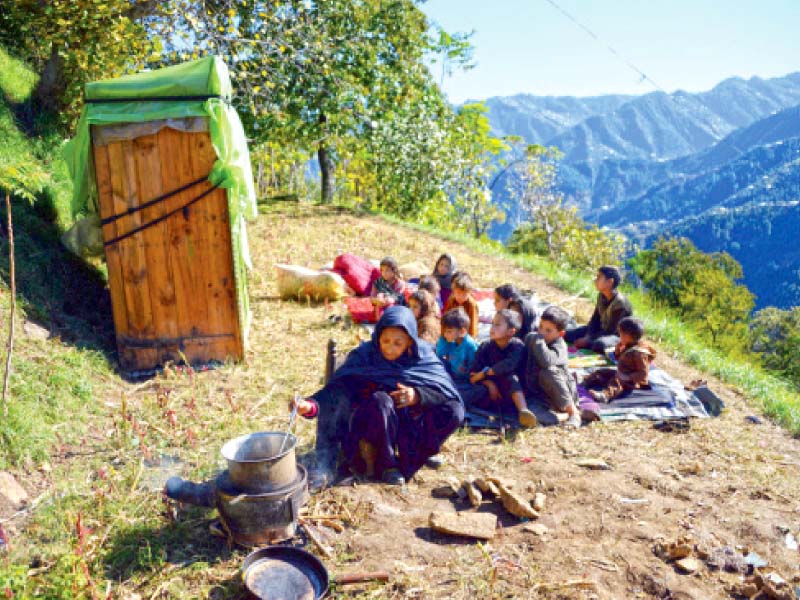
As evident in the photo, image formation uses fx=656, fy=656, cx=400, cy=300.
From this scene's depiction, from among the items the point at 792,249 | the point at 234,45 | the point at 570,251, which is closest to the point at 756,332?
the point at 570,251

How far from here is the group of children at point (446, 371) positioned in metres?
4.04

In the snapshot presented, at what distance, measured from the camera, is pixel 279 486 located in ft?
10.7

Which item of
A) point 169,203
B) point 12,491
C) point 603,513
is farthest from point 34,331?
point 603,513

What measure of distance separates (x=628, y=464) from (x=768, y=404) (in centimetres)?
223

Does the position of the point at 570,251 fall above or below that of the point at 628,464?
below

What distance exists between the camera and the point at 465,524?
347 centimetres

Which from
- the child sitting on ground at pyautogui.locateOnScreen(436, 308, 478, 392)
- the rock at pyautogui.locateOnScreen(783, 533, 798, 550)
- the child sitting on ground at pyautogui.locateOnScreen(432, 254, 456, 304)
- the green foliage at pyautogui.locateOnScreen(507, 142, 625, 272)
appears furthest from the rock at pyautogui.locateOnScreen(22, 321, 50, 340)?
the green foliage at pyautogui.locateOnScreen(507, 142, 625, 272)

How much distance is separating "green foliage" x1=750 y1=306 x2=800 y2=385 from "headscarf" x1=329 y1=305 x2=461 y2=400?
26521 mm

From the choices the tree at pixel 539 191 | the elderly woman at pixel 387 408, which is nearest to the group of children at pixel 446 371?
the elderly woman at pixel 387 408

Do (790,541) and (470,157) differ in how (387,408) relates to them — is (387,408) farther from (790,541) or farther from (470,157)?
(470,157)

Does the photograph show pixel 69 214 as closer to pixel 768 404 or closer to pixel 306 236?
pixel 306 236

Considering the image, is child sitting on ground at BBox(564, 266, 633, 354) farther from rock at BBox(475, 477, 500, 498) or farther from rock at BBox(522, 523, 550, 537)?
rock at BBox(522, 523, 550, 537)

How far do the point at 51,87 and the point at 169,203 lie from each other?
12.4 ft

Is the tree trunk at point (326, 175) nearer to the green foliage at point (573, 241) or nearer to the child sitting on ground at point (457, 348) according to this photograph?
the child sitting on ground at point (457, 348)
